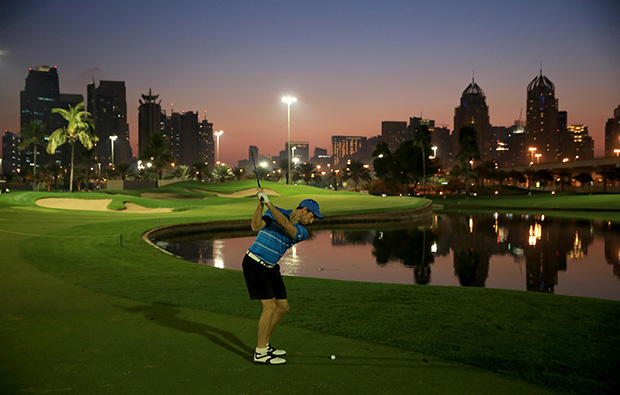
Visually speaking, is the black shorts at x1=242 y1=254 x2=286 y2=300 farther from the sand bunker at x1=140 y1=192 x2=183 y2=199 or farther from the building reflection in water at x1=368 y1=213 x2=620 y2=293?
the sand bunker at x1=140 y1=192 x2=183 y2=199

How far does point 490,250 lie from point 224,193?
170ft

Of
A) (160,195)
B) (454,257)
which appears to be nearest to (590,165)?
(160,195)

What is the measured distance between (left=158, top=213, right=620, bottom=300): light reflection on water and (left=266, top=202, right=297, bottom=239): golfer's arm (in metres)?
11.4

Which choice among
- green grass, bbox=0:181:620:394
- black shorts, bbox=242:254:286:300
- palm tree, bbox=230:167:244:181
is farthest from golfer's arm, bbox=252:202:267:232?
palm tree, bbox=230:167:244:181

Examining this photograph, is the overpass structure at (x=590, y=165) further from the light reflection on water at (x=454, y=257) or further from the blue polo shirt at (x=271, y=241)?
the blue polo shirt at (x=271, y=241)

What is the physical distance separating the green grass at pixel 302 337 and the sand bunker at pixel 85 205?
26.6 meters

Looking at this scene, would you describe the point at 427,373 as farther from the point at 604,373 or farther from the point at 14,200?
the point at 14,200

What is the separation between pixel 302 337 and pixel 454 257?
16.2 metres

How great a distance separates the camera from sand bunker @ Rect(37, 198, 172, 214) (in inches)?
1430

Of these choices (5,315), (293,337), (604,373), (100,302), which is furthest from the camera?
(100,302)

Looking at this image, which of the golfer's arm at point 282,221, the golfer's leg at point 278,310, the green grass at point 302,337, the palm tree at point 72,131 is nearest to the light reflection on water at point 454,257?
the green grass at point 302,337

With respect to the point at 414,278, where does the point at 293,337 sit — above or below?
above

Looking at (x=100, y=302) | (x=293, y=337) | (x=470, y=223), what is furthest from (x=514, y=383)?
(x=470, y=223)

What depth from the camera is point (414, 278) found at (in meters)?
16.7
